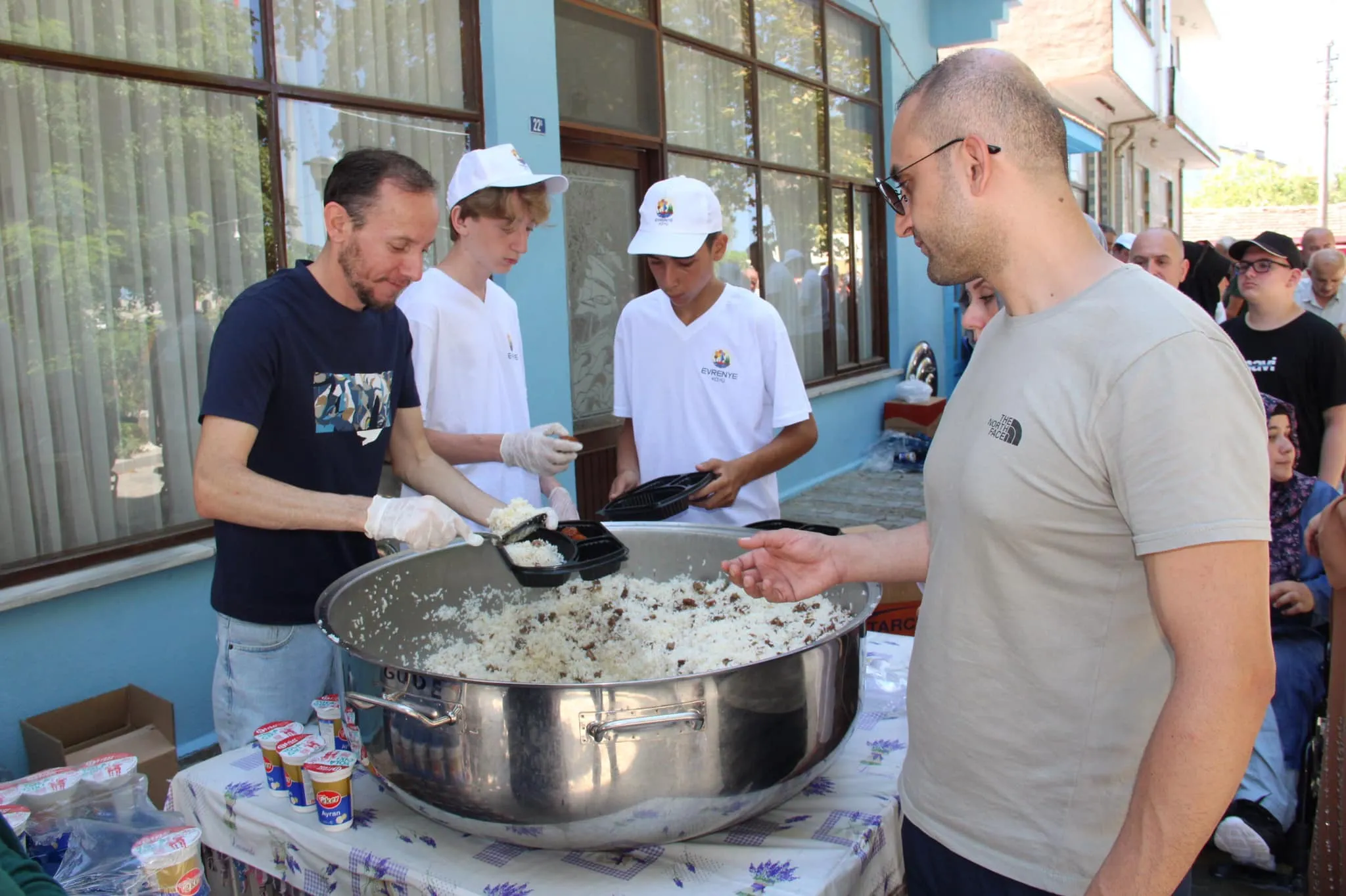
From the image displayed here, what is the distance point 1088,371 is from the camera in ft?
4.07

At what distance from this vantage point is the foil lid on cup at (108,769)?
6.14ft

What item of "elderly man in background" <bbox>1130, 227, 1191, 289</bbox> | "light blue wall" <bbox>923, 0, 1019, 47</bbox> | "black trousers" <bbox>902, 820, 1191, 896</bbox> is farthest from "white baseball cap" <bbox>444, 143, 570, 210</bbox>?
"light blue wall" <bbox>923, 0, 1019, 47</bbox>

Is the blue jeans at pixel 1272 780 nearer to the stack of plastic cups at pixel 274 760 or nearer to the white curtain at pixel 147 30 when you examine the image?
the stack of plastic cups at pixel 274 760

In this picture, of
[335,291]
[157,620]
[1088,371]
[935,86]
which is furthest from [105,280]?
[1088,371]

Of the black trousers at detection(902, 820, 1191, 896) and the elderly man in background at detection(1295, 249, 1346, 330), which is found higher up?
the elderly man in background at detection(1295, 249, 1346, 330)

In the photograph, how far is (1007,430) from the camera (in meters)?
1.33

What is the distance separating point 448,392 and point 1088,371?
7.08ft

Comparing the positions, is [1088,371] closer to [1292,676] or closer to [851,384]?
[1292,676]

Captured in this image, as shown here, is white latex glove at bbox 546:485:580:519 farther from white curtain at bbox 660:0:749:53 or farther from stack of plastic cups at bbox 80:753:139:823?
white curtain at bbox 660:0:749:53

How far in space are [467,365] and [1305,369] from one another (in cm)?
365

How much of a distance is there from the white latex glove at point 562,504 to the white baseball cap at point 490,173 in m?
0.94

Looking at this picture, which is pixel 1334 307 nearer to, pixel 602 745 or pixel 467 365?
pixel 467 365

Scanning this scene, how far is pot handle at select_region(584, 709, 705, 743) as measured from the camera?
1351mm

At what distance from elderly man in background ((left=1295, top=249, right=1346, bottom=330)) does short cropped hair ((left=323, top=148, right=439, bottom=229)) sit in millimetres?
6653
